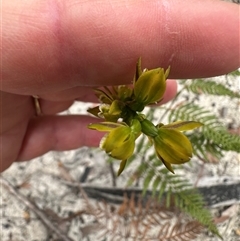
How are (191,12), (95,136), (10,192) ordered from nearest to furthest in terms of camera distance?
(191,12) → (95,136) → (10,192)

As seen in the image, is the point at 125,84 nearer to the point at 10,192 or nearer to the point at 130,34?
the point at 130,34

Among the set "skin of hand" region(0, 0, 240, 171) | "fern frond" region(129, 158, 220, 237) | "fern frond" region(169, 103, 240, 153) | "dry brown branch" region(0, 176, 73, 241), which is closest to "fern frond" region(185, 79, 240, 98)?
"fern frond" region(169, 103, 240, 153)

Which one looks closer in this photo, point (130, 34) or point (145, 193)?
point (130, 34)

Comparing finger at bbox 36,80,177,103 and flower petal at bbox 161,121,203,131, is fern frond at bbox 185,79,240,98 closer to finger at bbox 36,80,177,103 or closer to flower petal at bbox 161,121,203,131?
finger at bbox 36,80,177,103

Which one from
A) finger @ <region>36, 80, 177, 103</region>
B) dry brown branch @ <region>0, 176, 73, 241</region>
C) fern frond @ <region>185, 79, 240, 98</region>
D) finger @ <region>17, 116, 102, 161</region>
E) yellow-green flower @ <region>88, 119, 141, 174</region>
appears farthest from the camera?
dry brown branch @ <region>0, 176, 73, 241</region>

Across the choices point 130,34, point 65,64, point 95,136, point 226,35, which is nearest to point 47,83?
point 65,64
